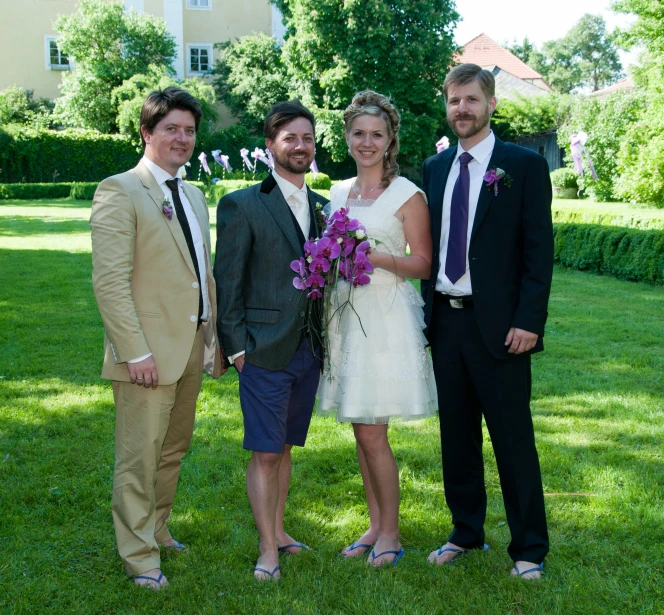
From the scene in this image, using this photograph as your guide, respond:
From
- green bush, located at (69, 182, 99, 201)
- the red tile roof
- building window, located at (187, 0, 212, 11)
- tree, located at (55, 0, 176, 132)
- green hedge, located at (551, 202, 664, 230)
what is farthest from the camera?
the red tile roof

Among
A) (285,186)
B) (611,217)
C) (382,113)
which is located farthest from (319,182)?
(285,186)

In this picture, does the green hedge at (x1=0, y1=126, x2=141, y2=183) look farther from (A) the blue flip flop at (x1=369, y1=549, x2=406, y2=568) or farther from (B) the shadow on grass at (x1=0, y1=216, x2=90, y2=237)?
(A) the blue flip flop at (x1=369, y1=549, x2=406, y2=568)

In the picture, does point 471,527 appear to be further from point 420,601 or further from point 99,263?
point 99,263

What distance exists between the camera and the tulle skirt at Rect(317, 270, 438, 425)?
11.9 feet

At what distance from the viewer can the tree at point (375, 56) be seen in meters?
34.7

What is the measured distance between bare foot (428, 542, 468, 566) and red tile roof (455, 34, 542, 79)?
51729 millimetres

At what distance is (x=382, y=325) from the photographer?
12.1ft

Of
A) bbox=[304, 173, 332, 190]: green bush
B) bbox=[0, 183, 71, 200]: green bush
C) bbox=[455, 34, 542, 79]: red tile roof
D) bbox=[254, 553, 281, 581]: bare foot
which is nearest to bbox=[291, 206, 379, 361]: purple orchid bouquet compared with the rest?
bbox=[254, 553, 281, 581]: bare foot

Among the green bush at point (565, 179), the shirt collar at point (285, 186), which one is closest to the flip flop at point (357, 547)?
the shirt collar at point (285, 186)

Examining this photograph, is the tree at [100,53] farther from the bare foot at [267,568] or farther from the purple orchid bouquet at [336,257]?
the bare foot at [267,568]

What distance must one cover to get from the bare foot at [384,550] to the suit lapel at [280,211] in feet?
5.03

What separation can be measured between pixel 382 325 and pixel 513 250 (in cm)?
74

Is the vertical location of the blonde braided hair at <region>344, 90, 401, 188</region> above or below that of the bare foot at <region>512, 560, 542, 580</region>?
above

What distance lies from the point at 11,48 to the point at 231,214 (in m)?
40.7
